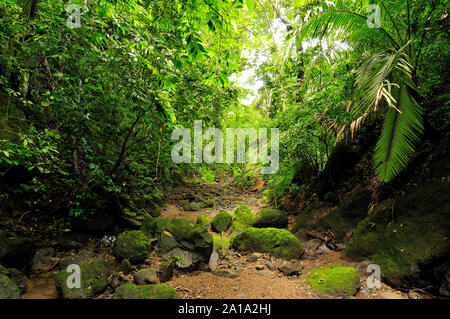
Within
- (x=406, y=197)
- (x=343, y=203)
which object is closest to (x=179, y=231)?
(x=343, y=203)

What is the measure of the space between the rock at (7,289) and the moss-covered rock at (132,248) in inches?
62.2

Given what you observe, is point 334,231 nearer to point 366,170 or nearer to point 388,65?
point 366,170

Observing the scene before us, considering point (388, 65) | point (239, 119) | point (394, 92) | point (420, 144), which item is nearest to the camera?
point (388, 65)

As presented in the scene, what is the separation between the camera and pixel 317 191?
7.00 m

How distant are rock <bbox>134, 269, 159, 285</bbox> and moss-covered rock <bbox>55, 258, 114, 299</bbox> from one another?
0.45m

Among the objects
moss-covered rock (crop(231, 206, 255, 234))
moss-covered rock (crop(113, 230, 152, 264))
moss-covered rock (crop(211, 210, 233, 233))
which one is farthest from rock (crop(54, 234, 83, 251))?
moss-covered rock (crop(231, 206, 255, 234))

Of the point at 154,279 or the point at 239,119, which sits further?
the point at 239,119

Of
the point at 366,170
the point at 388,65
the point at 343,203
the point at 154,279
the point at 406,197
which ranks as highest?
the point at 388,65

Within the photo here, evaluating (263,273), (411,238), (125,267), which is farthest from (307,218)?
(125,267)

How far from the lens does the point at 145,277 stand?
11.1 ft

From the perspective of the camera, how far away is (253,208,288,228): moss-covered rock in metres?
6.59

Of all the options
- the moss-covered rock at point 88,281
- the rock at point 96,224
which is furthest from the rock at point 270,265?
the rock at point 96,224

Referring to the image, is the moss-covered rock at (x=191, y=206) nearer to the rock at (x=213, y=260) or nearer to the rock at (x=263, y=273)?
the rock at (x=213, y=260)

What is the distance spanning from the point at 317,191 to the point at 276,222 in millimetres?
1833
